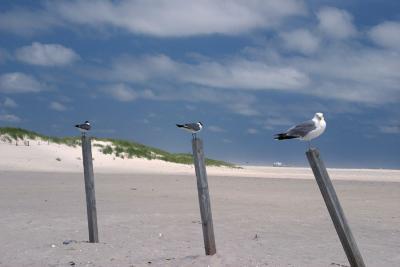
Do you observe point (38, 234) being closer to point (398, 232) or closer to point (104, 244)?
point (104, 244)

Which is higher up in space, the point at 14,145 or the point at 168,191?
the point at 14,145

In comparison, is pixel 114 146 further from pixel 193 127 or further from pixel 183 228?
pixel 193 127

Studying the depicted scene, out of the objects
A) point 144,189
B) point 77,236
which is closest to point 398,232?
point 77,236

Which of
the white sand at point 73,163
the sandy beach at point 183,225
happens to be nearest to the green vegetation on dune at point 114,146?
the white sand at point 73,163

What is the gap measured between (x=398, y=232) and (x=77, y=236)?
20.9 feet

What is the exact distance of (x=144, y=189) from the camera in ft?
76.4

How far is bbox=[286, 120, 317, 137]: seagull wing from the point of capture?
7633 mm

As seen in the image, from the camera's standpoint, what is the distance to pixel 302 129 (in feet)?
25.3

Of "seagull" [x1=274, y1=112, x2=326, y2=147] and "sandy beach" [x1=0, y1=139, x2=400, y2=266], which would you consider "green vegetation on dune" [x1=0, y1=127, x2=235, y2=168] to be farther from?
"seagull" [x1=274, y1=112, x2=326, y2=147]

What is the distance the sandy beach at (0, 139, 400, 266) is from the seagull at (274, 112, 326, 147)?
2.31 metres

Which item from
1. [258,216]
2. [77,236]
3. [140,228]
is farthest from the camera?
[258,216]

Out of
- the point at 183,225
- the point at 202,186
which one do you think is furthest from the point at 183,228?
the point at 202,186

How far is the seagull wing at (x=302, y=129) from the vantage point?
763 centimetres

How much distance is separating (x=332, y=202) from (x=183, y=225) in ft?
19.9
